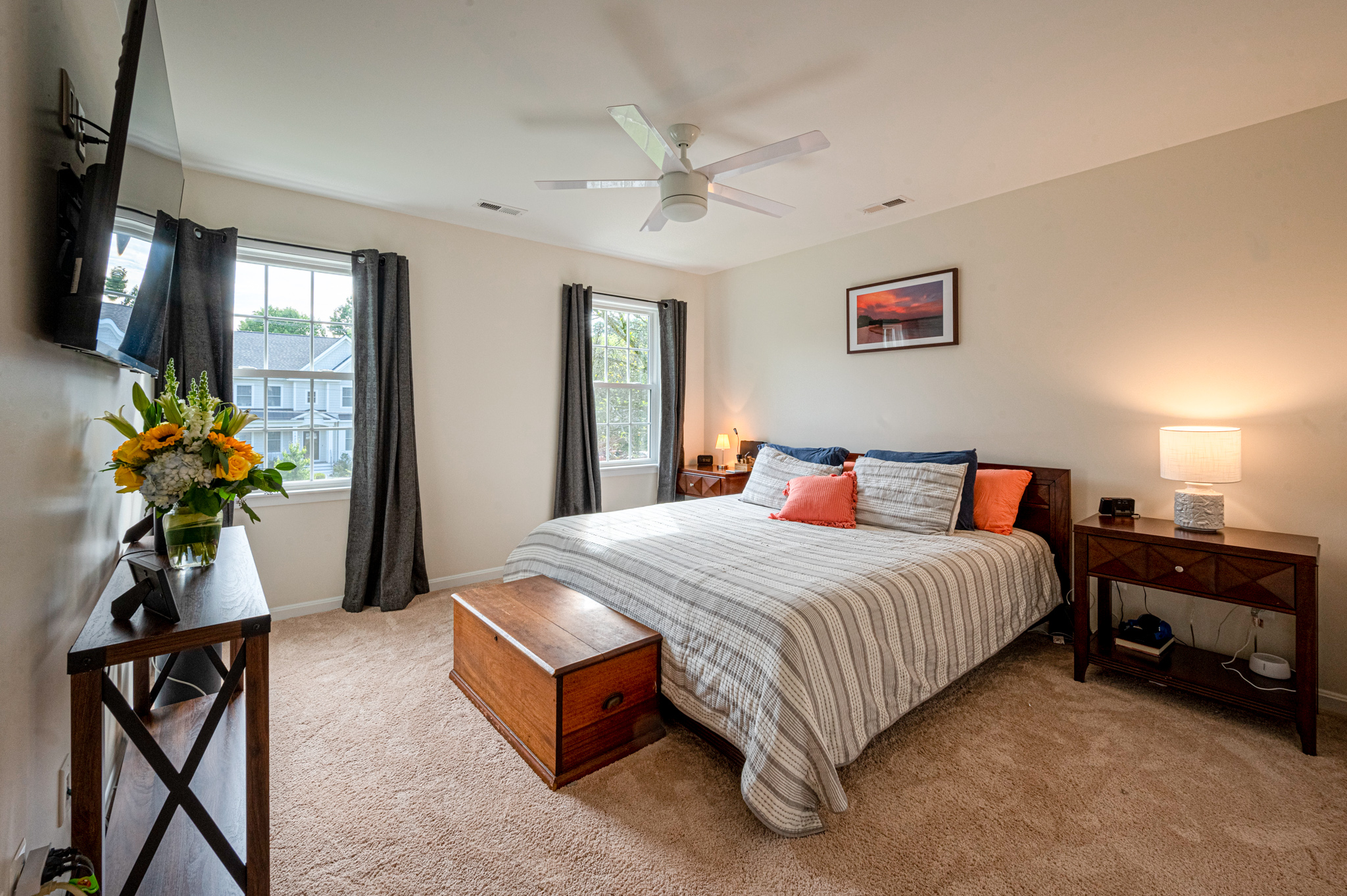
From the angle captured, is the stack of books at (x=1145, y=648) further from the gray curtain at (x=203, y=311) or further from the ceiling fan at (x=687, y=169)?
the gray curtain at (x=203, y=311)

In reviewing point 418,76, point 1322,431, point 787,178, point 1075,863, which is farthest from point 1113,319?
point 418,76

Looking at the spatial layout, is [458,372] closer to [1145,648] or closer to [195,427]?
[195,427]

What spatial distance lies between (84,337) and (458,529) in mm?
2996

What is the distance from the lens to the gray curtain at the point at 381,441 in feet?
11.7

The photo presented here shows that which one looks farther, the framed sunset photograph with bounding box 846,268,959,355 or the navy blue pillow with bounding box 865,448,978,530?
the framed sunset photograph with bounding box 846,268,959,355

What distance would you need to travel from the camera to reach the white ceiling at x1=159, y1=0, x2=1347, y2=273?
193cm

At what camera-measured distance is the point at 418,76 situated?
89.3 inches

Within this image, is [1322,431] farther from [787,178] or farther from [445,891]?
[445,891]

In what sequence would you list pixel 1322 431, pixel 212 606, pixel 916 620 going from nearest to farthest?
pixel 212 606 → pixel 916 620 → pixel 1322 431

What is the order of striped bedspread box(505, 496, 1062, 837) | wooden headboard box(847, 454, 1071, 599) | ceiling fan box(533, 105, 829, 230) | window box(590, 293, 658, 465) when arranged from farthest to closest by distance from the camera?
window box(590, 293, 658, 465), wooden headboard box(847, 454, 1071, 599), ceiling fan box(533, 105, 829, 230), striped bedspread box(505, 496, 1062, 837)

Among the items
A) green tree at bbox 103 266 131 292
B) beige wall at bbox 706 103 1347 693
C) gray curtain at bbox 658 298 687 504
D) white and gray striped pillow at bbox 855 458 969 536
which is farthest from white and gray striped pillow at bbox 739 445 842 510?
green tree at bbox 103 266 131 292

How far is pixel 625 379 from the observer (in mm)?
5113

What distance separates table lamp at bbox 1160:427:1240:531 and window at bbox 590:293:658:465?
362 centimetres

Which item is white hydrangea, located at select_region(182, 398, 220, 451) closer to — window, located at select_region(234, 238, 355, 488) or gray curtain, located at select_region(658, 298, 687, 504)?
window, located at select_region(234, 238, 355, 488)
